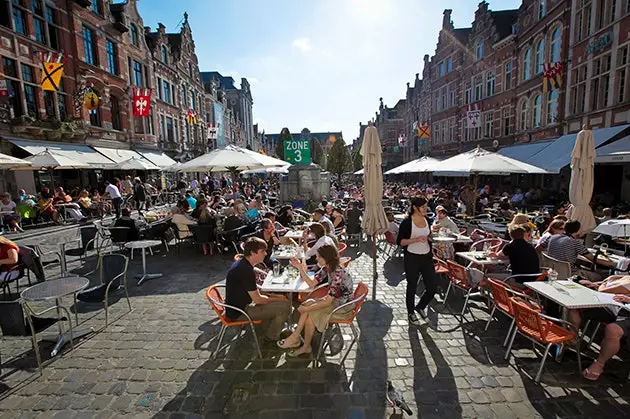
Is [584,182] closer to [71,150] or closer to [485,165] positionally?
[485,165]

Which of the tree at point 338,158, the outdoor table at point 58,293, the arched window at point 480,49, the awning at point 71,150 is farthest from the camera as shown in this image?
the tree at point 338,158

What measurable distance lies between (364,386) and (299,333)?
3.23 feet

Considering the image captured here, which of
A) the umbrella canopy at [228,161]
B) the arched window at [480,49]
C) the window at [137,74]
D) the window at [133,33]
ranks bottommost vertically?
the umbrella canopy at [228,161]

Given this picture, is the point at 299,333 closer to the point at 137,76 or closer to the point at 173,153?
the point at 137,76

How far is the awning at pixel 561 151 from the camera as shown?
12.5m

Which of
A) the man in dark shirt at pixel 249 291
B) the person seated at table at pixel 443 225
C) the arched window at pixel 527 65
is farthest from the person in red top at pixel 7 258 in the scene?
the arched window at pixel 527 65

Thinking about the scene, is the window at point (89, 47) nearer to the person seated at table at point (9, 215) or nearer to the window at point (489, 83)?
the person seated at table at point (9, 215)

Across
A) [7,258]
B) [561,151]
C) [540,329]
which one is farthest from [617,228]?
[561,151]

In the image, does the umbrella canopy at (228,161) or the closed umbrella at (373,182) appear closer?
the closed umbrella at (373,182)

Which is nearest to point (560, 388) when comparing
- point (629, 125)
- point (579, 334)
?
point (579, 334)

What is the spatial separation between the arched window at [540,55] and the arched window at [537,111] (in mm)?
1517

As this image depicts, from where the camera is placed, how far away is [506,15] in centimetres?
2344

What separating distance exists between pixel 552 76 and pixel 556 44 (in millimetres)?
2623

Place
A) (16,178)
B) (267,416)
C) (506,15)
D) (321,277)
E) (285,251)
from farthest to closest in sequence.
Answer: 1. (506,15)
2. (16,178)
3. (285,251)
4. (321,277)
5. (267,416)
